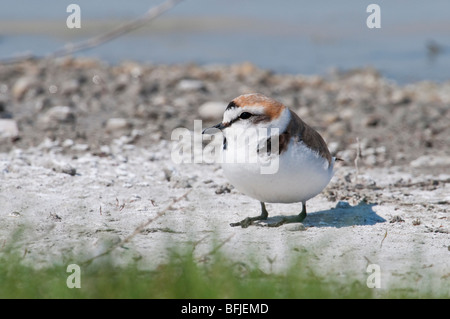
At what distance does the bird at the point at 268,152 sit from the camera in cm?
521

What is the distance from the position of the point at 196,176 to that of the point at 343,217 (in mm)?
1757

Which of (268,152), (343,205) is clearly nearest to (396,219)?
(343,205)

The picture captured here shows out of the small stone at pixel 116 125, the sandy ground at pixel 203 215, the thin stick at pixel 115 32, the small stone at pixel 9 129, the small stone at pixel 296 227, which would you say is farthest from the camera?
the small stone at pixel 116 125

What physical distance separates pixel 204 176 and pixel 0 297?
3.47 m

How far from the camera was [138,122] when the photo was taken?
9.05 m

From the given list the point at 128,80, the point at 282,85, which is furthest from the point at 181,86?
the point at 282,85

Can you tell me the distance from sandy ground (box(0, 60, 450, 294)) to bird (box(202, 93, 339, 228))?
363mm

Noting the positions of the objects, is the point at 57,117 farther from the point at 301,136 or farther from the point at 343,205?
the point at 301,136

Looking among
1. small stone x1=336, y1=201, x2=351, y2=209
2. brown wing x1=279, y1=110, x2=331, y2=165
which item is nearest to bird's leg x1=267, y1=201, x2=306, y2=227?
brown wing x1=279, y1=110, x2=331, y2=165

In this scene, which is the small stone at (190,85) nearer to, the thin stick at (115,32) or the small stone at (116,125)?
the small stone at (116,125)

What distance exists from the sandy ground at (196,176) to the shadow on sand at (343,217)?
0.6 inches

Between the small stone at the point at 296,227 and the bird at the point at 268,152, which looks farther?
the small stone at the point at 296,227

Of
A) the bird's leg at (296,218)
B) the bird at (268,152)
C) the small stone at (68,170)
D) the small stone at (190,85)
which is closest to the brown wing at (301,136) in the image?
the bird at (268,152)

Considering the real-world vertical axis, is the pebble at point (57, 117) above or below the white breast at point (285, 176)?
above
